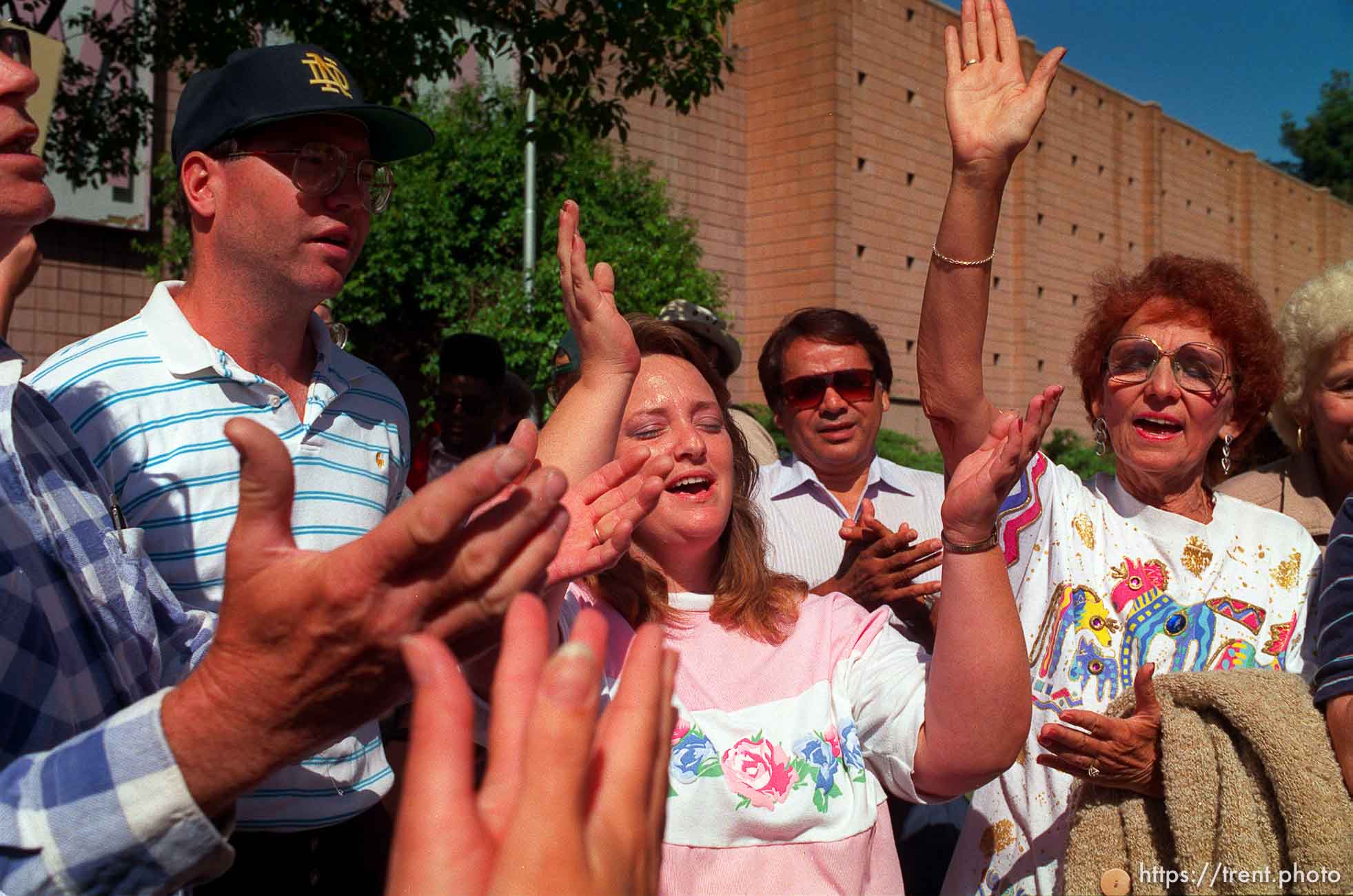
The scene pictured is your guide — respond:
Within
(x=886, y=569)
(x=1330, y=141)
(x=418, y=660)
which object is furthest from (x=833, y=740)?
(x=1330, y=141)

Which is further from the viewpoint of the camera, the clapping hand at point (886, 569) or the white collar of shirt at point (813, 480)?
the white collar of shirt at point (813, 480)

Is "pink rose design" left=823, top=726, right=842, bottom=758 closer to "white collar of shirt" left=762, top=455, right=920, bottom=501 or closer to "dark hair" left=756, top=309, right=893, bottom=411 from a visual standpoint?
"white collar of shirt" left=762, top=455, right=920, bottom=501

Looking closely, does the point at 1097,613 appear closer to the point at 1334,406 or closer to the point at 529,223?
the point at 1334,406

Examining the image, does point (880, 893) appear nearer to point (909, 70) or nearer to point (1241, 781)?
point (1241, 781)

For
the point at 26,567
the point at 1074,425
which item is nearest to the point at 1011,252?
the point at 1074,425

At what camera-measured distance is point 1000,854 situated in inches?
88.4

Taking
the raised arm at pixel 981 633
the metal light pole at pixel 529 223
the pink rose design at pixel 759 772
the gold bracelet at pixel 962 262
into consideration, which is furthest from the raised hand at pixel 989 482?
the metal light pole at pixel 529 223

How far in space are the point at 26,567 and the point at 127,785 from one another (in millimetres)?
362

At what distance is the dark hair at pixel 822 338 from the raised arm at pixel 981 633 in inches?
70.9

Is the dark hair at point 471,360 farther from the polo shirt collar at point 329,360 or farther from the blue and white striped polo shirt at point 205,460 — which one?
the blue and white striped polo shirt at point 205,460

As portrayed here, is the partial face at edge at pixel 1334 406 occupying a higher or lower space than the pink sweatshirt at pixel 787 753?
higher

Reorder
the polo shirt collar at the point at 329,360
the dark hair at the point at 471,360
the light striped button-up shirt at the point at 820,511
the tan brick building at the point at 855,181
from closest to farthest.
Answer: the polo shirt collar at the point at 329,360 → the light striped button-up shirt at the point at 820,511 → the dark hair at the point at 471,360 → the tan brick building at the point at 855,181

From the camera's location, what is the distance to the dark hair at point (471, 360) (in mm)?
5352

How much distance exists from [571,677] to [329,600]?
31 cm
